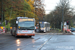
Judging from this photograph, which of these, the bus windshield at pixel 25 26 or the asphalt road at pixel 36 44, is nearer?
the asphalt road at pixel 36 44

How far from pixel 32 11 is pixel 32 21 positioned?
30625 mm

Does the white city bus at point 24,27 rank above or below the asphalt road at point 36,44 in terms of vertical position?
above

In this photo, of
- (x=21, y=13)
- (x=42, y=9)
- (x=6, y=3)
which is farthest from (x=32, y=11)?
(x=6, y=3)

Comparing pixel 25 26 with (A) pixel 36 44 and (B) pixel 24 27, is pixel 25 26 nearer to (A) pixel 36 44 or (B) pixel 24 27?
(B) pixel 24 27

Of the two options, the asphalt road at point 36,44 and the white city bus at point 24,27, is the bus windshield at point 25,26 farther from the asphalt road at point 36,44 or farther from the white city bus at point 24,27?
the asphalt road at point 36,44

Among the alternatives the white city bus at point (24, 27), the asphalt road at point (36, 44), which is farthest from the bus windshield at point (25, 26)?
the asphalt road at point (36, 44)

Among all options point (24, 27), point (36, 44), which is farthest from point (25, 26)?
point (36, 44)

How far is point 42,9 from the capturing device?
53469 mm

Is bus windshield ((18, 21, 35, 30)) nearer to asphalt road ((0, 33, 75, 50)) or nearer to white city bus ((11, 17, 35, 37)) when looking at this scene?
white city bus ((11, 17, 35, 37))

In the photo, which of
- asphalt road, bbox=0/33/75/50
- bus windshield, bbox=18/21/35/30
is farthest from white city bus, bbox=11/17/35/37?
asphalt road, bbox=0/33/75/50

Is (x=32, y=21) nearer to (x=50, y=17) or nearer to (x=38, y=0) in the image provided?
(x=38, y=0)

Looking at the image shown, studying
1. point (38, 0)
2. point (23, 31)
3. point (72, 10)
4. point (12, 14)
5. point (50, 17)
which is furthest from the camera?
point (50, 17)

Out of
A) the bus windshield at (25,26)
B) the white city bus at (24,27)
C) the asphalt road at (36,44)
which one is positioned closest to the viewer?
the asphalt road at (36,44)

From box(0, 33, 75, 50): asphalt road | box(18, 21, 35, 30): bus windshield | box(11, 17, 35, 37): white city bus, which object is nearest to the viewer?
box(0, 33, 75, 50): asphalt road
